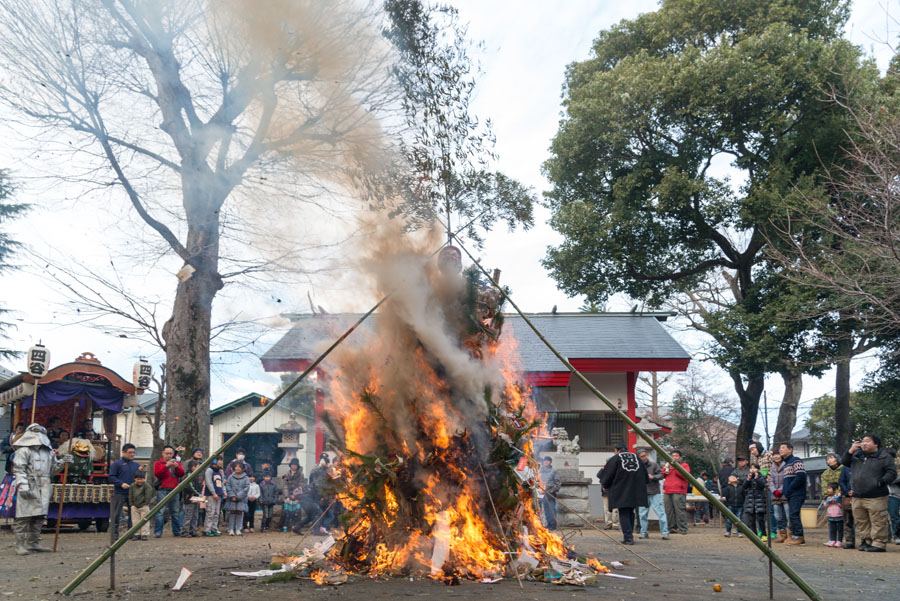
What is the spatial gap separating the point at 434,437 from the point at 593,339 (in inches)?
649

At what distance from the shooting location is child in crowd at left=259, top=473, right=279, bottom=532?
16.8m

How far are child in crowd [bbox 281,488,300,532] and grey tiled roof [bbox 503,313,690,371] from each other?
7447 millimetres

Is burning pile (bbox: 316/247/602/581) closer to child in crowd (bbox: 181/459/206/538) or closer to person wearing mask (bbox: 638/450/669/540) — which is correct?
person wearing mask (bbox: 638/450/669/540)

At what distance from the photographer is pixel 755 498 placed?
1368cm

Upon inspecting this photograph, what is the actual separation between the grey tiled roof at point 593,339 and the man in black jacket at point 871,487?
32.0 feet

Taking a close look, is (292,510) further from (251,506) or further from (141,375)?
(141,375)

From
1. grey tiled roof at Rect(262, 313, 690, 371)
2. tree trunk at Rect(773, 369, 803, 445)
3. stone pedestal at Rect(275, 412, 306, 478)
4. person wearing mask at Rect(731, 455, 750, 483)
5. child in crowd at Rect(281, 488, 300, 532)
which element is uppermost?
grey tiled roof at Rect(262, 313, 690, 371)

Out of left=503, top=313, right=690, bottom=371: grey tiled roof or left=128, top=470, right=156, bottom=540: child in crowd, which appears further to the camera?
left=503, top=313, right=690, bottom=371: grey tiled roof

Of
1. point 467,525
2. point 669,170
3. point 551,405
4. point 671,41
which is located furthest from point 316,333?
point 671,41

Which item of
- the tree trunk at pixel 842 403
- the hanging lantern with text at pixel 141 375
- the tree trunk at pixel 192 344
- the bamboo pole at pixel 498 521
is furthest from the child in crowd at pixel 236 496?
the tree trunk at pixel 842 403

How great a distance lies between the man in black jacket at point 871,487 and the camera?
37.4 feet

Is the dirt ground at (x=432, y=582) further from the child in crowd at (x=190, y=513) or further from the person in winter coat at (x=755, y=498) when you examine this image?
the child in crowd at (x=190, y=513)

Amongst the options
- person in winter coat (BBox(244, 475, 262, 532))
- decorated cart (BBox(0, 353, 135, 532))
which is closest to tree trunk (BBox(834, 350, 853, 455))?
person in winter coat (BBox(244, 475, 262, 532))

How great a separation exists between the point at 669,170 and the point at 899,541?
12480mm
